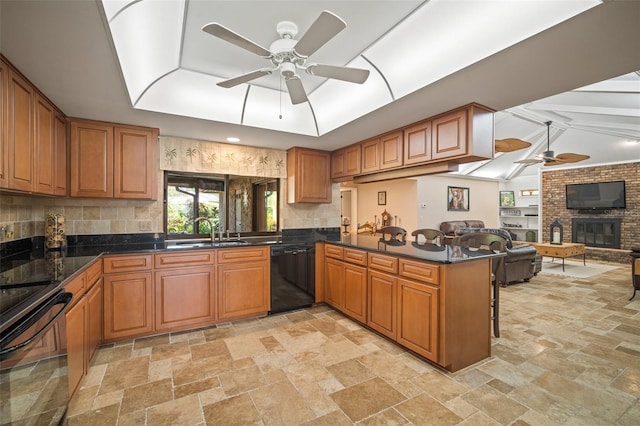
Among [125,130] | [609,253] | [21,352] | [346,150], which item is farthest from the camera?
[609,253]

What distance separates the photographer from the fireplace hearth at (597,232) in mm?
7516

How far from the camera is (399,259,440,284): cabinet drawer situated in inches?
91.4

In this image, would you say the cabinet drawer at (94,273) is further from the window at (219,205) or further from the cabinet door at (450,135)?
the cabinet door at (450,135)

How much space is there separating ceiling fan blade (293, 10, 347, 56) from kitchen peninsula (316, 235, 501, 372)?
5.74 feet

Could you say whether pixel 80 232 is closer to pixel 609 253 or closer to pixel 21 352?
pixel 21 352

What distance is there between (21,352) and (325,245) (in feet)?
9.96

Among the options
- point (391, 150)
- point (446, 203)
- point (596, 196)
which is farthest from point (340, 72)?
point (596, 196)

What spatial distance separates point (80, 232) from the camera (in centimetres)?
320

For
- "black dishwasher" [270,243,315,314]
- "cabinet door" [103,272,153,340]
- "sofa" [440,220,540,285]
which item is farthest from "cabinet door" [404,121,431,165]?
"cabinet door" [103,272,153,340]

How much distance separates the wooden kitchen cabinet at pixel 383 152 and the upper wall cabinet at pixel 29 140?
3.24 m

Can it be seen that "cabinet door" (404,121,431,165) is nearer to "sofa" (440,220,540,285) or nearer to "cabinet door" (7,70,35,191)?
"sofa" (440,220,540,285)

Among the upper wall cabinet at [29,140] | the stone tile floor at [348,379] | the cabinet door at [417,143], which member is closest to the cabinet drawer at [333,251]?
the stone tile floor at [348,379]

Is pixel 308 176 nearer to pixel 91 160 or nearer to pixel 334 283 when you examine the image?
pixel 334 283

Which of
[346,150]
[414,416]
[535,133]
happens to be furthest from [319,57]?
[535,133]
